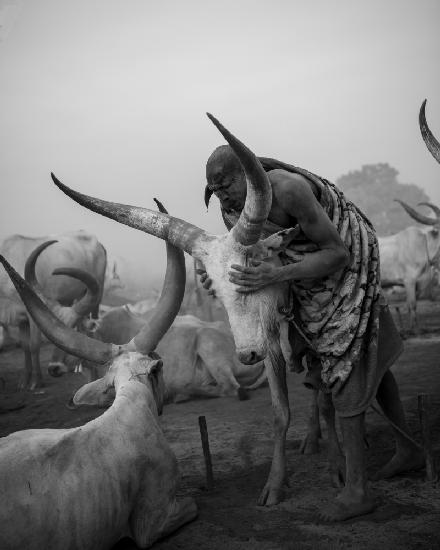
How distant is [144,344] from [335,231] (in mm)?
1349

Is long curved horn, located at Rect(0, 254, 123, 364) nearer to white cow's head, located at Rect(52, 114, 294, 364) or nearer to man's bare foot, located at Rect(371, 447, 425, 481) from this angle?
A: white cow's head, located at Rect(52, 114, 294, 364)

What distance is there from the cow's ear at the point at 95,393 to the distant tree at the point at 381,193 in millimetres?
35765

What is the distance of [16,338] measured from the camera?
877cm

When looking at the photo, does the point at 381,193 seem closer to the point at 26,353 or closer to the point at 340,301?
the point at 26,353

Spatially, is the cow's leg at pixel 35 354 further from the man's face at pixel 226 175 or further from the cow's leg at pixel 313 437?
the man's face at pixel 226 175

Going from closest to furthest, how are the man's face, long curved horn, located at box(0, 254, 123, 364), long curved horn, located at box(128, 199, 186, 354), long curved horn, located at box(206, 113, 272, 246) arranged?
1. long curved horn, located at box(206, 113, 272, 246)
2. the man's face
3. long curved horn, located at box(0, 254, 123, 364)
4. long curved horn, located at box(128, 199, 186, 354)

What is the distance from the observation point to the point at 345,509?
2.83 meters

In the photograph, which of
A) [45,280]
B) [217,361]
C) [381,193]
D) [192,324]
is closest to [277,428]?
Result: [217,361]

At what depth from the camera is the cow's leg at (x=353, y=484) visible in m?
2.83

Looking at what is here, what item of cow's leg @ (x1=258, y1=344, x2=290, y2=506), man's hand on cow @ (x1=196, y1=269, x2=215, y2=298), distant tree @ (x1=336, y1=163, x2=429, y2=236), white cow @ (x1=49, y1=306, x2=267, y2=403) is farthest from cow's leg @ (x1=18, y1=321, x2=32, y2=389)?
distant tree @ (x1=336, y1=163, x2=429, y2=236)

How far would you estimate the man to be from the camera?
2.85 metres

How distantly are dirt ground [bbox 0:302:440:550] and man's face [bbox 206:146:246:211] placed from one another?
162 centimetres

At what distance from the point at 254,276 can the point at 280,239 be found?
26 cm

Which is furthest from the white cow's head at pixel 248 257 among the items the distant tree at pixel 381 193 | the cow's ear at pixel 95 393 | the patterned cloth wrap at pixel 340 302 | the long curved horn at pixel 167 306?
the distant tree at pixel 381 193
